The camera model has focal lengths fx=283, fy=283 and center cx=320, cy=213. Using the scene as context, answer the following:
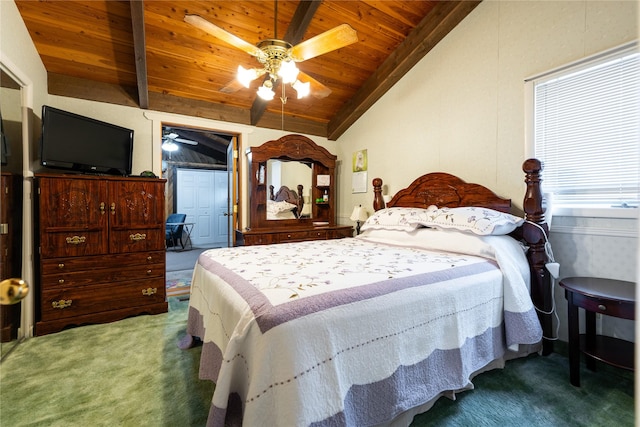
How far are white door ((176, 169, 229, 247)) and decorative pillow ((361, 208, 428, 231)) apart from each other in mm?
5485

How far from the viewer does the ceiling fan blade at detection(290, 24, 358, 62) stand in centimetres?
179

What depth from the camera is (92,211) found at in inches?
103

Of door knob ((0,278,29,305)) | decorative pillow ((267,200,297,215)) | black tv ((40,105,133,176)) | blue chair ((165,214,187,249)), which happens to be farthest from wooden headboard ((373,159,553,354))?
blue chair ((165,214,187,249))

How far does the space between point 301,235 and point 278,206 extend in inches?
23.0

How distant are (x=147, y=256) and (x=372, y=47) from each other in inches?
134

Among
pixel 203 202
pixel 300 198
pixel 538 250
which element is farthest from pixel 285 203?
pixel 203 202

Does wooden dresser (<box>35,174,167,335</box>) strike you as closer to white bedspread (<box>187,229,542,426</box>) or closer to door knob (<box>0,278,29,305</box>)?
white bedspread (<box>187,229,542,426</box>)

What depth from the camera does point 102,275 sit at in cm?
266

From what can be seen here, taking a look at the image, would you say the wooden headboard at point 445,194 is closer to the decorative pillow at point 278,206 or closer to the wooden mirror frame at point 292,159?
the wooden mirror frame at point 292,159

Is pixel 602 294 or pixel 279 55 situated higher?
pixel 279 55

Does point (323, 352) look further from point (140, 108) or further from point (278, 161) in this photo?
point (140, 108)

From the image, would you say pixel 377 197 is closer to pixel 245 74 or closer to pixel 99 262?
pixel 245 74

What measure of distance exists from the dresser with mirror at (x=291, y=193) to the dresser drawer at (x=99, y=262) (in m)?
1.02

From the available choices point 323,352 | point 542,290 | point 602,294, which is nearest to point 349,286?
point 323,352
